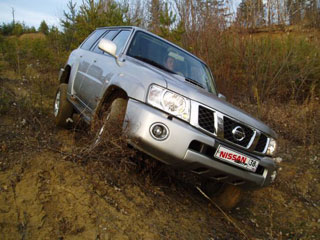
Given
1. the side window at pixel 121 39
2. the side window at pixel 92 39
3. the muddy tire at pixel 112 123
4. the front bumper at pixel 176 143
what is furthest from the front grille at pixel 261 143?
the side window at pixel 92 39

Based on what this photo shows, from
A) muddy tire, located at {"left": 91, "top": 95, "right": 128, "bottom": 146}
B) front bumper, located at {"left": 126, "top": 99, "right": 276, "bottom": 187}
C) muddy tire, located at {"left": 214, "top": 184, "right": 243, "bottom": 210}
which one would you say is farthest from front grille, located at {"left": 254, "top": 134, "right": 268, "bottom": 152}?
muddy tire, located at {"left": 91, "top": 95, "right": 128, "bottom": 146}

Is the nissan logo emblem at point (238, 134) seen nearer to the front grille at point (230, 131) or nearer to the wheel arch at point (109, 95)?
the front grille at point (230, 131)

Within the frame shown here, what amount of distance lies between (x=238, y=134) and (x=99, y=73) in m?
1.75

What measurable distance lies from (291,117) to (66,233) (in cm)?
566

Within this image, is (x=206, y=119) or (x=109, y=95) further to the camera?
(x=109, y=95)

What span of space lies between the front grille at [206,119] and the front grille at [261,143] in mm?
641

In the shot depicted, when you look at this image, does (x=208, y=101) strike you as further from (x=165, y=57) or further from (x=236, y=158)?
(x=165, y=57)

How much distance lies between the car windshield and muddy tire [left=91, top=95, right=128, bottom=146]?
876 mm

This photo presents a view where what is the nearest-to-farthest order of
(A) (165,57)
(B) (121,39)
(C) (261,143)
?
(C) (261,143)
(A) (165,57)
(B) (121,39)

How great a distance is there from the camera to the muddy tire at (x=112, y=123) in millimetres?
2584

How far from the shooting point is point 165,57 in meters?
3.56

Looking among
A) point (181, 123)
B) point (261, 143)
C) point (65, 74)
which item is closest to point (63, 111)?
point (65, 74)

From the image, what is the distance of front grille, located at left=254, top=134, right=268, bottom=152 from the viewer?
285cm

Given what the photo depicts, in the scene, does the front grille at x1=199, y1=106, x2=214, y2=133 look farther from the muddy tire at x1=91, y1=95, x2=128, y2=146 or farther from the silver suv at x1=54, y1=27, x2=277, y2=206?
the muddy tire at x1=91, y1=95, x2=128, y2=146
